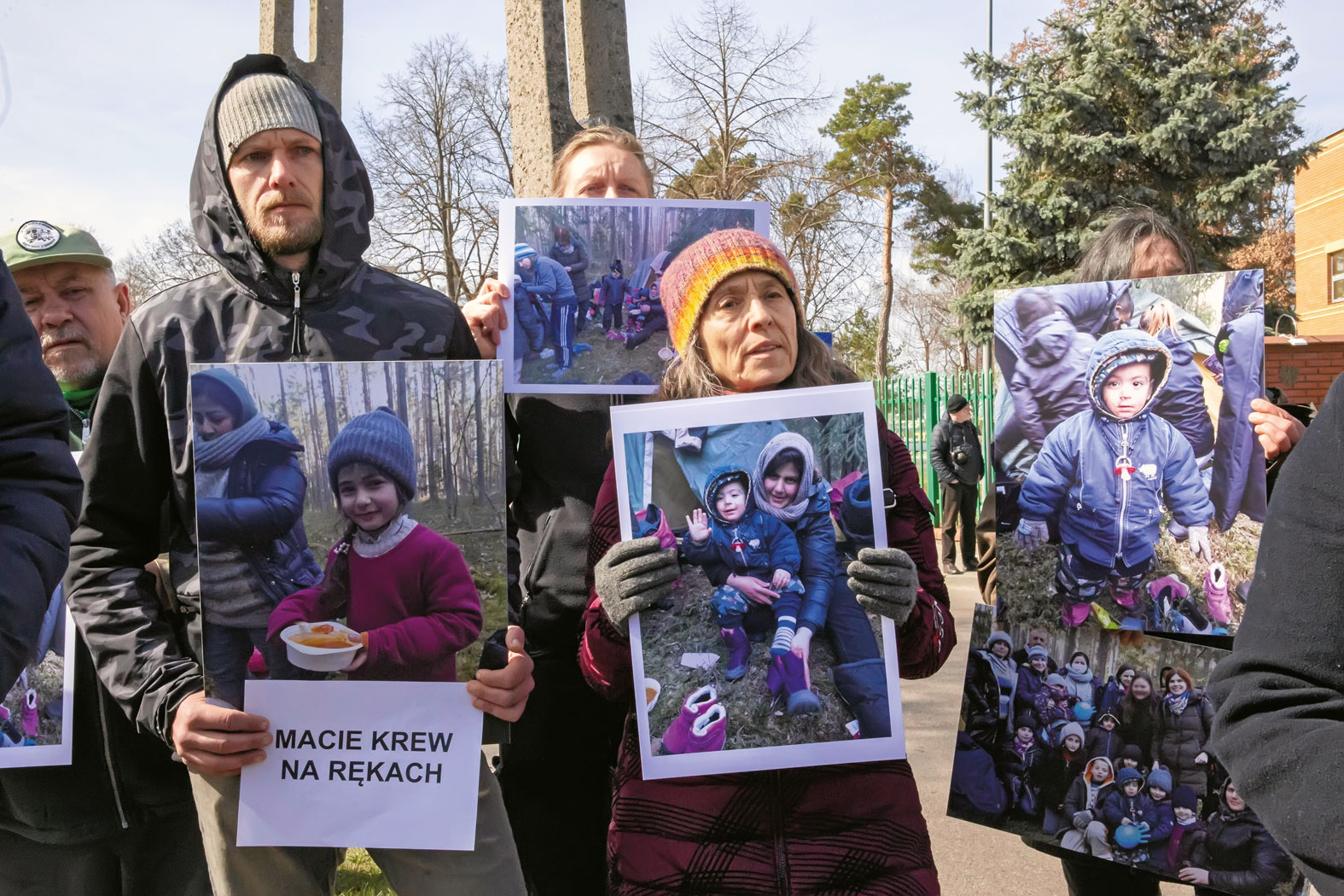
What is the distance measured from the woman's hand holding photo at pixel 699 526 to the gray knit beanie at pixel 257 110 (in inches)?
46.5

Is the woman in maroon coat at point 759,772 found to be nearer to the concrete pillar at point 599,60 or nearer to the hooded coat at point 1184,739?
the hooded coat at point 1184,739

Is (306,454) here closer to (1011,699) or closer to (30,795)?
(30,795)

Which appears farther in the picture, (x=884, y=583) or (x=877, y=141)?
(x=877, y=141)

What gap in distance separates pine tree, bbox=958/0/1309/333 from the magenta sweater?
663 inches

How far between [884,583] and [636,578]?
45cm

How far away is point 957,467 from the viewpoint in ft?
35.8

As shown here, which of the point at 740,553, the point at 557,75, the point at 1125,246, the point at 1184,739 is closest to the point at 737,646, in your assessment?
the point at 740,553

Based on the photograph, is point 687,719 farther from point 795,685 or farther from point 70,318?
point 70,318

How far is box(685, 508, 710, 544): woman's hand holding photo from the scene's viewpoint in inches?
75.3

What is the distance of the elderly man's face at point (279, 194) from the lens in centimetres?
213

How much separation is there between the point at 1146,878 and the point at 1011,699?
23.4 inches

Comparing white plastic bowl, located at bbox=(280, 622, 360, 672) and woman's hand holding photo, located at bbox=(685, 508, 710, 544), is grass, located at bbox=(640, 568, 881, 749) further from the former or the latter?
white plastic bowl, located at bbox=(280, 622, 360, 672)

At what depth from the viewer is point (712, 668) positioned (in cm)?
188

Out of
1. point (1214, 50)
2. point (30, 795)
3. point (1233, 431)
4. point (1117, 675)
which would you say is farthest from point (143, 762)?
point (1214, 50)
